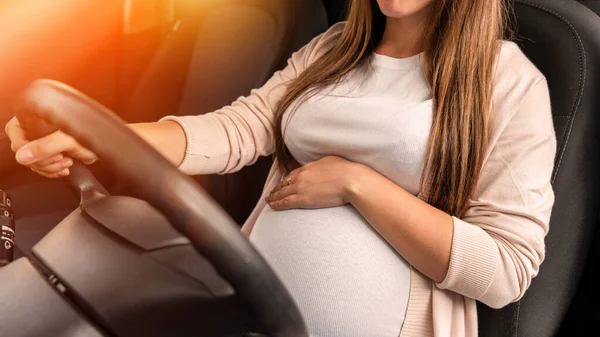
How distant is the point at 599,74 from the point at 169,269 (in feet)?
2.36

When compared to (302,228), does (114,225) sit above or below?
above

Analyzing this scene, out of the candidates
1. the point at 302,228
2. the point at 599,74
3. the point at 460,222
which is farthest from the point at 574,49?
the point at 302,228

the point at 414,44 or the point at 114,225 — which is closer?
the point at 114,225

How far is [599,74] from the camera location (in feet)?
3.34

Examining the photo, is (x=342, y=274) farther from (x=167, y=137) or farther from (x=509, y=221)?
(x=167, y=137)

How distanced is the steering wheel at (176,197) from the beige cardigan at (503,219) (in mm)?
396

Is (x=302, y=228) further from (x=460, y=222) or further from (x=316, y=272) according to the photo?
(x=460, y=222)

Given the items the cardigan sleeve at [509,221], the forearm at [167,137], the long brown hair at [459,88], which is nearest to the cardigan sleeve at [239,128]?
the forearm at [167,137]

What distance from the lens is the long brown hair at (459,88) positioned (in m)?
0.97

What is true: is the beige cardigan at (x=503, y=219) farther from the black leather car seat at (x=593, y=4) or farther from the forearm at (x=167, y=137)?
the forearm at (x=167, y=137)

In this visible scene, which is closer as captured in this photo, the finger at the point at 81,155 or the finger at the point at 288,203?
the finger at the point at 81,155

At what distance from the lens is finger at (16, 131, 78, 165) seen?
2.51ft

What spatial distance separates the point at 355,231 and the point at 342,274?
0.07 metres

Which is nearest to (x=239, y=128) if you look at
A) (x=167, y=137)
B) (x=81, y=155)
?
(x=167, y=137)
